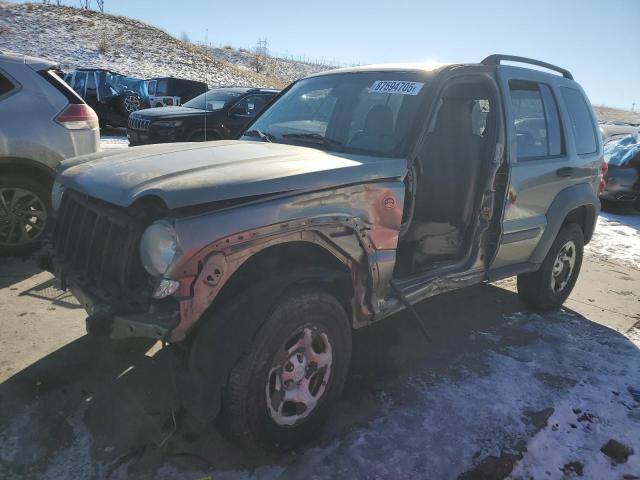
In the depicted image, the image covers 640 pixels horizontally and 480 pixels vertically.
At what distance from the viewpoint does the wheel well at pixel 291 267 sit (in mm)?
2354

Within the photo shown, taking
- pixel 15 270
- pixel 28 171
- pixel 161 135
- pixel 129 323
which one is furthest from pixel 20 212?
pixel 161 135

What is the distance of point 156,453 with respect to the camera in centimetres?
241

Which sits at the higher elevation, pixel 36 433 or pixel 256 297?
pixel 256 297

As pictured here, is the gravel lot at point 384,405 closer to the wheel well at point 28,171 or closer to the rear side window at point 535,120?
the wheel well at point 28,171

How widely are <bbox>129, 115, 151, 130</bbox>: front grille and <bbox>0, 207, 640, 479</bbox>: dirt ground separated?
5602 millimetres

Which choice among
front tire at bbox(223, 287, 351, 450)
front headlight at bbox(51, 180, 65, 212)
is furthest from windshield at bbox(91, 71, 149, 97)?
front tire at bbox(223, 287, 351, 450)

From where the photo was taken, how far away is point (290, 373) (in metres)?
2.39

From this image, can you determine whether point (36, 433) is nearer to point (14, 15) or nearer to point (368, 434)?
point (368, 434)

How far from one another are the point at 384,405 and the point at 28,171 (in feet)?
13.0

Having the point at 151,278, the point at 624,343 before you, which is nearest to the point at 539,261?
the point at 624,343

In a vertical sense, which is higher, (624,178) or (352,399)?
(624,178)

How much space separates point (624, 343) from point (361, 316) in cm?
277

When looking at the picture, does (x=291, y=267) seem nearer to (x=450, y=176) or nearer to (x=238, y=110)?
(x=450, y=176)

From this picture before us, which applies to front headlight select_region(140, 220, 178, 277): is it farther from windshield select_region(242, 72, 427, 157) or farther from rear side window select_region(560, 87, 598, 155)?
rear side window select_region(560, 87, 598, 155)
